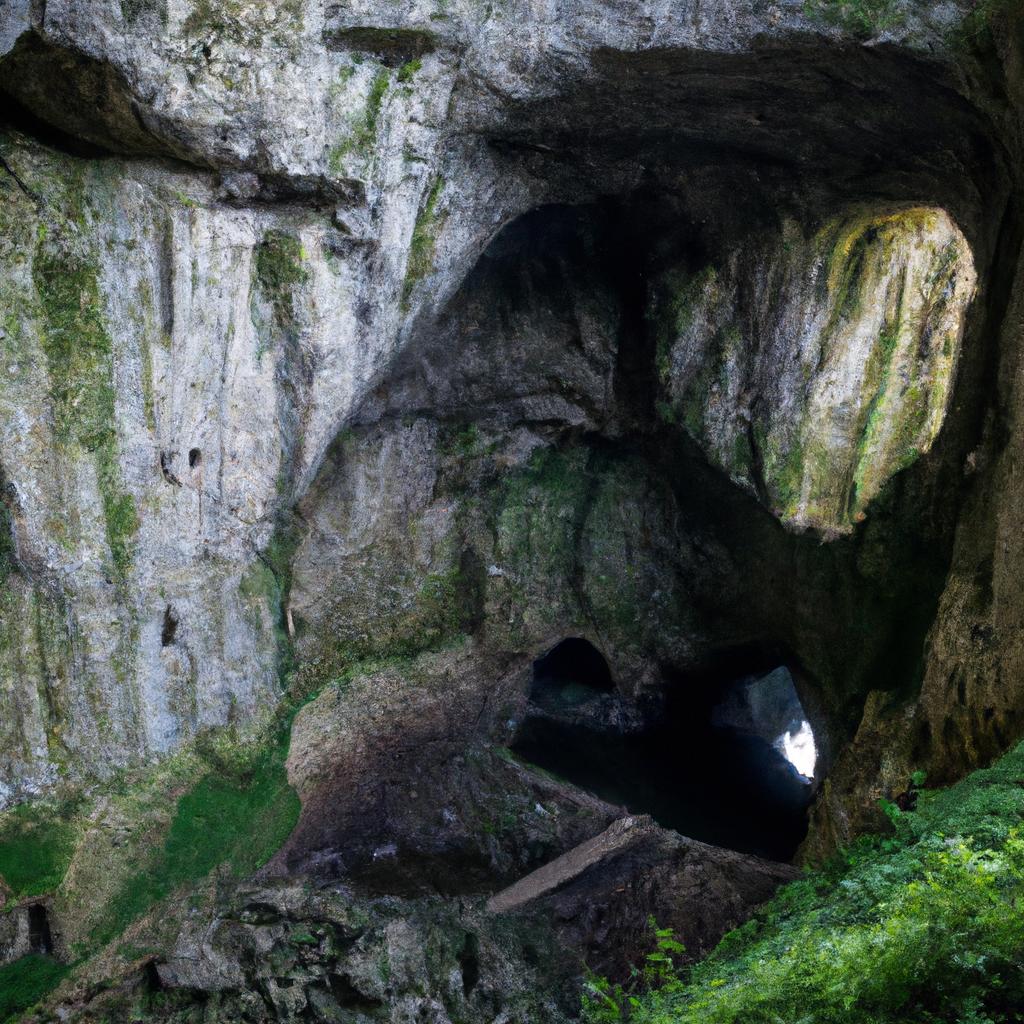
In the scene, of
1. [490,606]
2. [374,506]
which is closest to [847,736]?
[490,606]

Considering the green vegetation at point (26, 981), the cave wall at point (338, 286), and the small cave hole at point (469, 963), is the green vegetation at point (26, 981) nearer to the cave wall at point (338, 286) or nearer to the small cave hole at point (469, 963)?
the cave wall at point (338, 286)

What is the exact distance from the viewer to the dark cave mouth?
11672 mm

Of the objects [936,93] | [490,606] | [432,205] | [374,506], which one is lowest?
[490,606]

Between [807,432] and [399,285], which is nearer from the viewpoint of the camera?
[399,285]

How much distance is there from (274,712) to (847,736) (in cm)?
552

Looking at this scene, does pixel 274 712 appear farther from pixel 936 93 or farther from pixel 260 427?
pixel 936 93

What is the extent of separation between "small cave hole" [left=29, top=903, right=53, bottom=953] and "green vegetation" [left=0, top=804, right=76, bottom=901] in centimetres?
25

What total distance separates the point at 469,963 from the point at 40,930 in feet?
11.6

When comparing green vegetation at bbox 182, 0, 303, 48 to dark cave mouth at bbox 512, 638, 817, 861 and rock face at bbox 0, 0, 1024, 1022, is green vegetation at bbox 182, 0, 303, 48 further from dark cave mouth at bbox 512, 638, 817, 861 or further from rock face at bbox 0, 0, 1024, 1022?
dark cave mouth at bbox 512, 638, 817, 861

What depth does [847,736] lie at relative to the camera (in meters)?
9.23

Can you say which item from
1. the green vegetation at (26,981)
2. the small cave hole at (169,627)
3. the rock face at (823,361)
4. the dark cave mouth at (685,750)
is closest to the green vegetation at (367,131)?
the small cave hole at (169,627)

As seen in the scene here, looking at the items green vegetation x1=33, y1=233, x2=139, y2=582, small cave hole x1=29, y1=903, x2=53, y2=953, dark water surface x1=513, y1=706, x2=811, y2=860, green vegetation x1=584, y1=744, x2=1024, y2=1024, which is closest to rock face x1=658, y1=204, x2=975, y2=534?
dark water surface x1=513, y1=706, x2=811, y2=860

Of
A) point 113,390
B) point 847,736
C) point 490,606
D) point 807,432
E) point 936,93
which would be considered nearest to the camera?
point 936,93

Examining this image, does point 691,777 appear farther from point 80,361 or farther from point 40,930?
point 80,361
